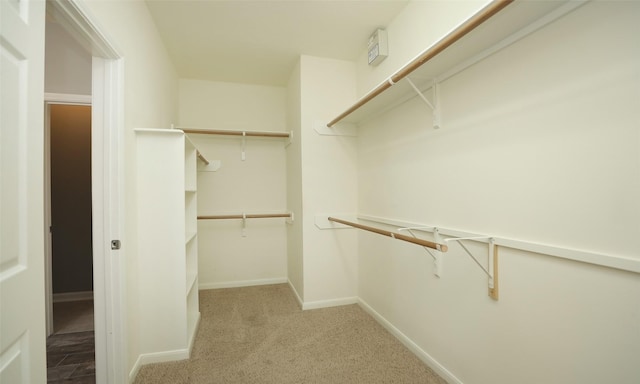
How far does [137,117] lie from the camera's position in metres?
1.71

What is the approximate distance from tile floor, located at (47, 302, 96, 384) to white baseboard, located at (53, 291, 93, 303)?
245mm

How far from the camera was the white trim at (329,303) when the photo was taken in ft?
8.42

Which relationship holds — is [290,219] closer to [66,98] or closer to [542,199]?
[66,98]

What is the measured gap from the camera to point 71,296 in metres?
2.83

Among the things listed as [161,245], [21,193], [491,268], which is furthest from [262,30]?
[491,268]

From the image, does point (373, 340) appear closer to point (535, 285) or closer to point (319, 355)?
point (319, 355)

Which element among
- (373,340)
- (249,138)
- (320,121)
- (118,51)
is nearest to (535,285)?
(373,340)

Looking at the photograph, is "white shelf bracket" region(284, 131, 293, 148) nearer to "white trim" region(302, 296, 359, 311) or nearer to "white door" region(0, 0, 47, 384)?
"white trim" region(302, 296, 359, 311)

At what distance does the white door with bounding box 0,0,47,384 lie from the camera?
2.16 feet

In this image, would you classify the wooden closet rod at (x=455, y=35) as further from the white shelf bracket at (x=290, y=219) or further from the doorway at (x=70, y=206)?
the doorway at (x=70, y=206)

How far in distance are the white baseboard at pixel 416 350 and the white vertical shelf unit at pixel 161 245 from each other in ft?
5.08

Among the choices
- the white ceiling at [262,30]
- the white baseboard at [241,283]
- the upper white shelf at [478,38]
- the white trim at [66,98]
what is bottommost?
the white baseboard at [241,283]

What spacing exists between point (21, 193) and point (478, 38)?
5.90ft

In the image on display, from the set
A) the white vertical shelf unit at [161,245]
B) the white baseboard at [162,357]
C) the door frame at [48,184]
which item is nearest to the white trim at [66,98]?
the door frame at [48,184]
